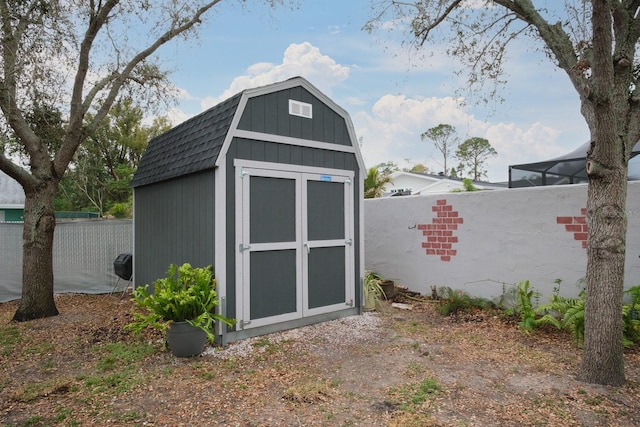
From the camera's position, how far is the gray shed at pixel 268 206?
4.14 meters

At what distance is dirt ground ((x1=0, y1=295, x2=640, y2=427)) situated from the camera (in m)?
2.55

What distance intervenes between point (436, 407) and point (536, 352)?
1.68 m

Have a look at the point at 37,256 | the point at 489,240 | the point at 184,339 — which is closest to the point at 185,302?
the point at 184,339

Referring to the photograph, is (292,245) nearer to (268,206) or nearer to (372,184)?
(268,206)

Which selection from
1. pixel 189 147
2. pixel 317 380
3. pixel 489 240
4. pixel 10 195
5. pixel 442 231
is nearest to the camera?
pixel 317 380

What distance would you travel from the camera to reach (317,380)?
10.4ft

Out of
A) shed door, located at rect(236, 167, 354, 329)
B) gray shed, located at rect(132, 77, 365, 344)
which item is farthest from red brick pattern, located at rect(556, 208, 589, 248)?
shed door, located at rect(236, 167, 354, 329)

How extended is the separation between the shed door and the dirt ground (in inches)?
14.4

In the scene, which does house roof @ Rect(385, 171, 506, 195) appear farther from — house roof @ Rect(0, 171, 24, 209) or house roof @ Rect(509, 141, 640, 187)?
house roof @ Rect(0, 171, 24, 209)

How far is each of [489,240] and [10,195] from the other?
52.0ft

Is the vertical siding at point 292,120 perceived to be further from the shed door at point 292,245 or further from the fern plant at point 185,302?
the fern plant at point 185,302

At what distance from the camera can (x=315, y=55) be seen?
8531mm

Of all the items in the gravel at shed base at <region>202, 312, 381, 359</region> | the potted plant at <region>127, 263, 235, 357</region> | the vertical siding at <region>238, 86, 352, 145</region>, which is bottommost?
the gravel at shed base at <region>202, 312, 381, 359</region>

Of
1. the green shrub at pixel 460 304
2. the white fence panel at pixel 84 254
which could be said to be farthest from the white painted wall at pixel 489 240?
the white fence panel at pixel 84 254
